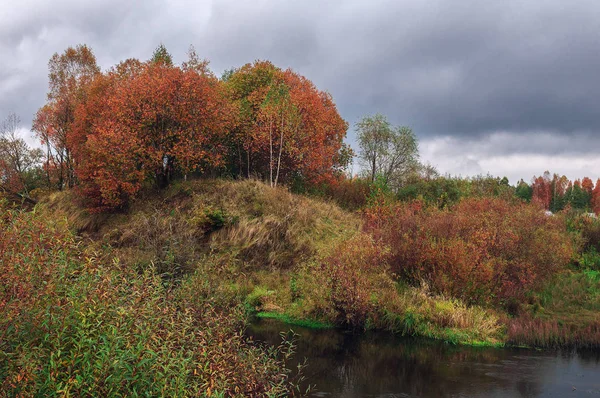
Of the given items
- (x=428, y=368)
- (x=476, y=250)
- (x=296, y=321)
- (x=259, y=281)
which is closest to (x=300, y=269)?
(x=259, y=281)

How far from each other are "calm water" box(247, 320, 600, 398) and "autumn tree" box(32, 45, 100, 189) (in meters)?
31.5

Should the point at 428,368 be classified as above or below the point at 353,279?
below

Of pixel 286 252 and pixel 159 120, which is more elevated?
pixel 159 120

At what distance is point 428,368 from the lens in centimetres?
1430

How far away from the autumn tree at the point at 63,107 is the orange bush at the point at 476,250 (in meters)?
30.0

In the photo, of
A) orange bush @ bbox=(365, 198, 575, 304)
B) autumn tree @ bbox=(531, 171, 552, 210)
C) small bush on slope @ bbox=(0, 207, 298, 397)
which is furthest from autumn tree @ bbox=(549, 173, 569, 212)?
small bush on slope @ bbox=(0, 207, 298, 397)

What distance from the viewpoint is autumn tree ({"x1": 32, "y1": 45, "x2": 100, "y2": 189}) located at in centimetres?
4216

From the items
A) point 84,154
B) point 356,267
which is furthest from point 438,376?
point 84,154

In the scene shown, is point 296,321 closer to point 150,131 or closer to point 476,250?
Answer: point 476,250

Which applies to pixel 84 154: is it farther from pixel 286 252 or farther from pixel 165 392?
pixel 165 392

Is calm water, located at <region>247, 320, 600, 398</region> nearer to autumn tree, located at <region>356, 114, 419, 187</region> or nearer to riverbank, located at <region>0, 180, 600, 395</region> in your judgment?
riverbank, located at <region>0, 180, 600, 395</region>

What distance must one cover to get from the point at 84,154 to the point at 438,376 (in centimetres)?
2853

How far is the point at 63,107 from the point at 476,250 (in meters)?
36.2

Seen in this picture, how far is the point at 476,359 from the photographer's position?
15195mm
